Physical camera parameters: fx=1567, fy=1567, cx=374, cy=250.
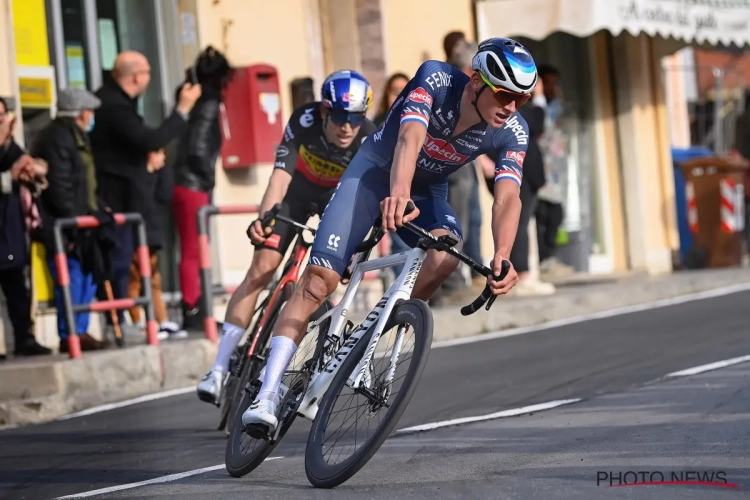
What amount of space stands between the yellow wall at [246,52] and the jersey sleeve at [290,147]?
6.03 meters

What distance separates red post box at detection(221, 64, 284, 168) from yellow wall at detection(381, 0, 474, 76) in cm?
196

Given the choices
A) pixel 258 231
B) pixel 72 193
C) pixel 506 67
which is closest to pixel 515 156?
pixel 506 67

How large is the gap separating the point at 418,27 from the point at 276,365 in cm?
1059

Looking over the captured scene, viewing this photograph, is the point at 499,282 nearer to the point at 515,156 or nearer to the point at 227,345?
the point at 515,156

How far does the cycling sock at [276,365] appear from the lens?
6.66m

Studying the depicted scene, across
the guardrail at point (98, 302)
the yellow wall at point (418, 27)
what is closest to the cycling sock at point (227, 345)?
the guardrail at point (98, 302)

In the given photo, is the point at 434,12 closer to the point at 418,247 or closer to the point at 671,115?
the point at 418,247

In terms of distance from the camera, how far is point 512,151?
6.87 m

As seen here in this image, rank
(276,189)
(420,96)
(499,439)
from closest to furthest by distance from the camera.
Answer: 1. (420,96)
2. (499,439)
3. (276,189)

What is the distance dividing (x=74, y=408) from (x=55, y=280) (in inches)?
37.4

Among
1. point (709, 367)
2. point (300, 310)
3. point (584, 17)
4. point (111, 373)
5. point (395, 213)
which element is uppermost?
point (584, 17)

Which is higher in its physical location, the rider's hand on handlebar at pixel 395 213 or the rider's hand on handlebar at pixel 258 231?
the rider's hand on handlebar at pixel 395 213

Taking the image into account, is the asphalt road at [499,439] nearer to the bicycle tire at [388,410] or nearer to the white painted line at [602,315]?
the bicycle tire at [388,410]

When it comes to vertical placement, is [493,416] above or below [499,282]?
below
